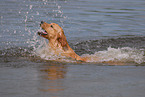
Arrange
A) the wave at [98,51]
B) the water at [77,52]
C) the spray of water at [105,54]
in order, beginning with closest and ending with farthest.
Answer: the water at [77,52], the spray of water at [105,54], the wave at [98,51]

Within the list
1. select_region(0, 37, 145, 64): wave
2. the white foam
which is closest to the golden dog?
select_region(0, 37, 145, 64): wave

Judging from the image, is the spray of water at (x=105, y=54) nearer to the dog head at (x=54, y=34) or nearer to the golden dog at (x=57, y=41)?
the golden dog at (x=57, y=41)

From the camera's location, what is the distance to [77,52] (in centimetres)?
1191

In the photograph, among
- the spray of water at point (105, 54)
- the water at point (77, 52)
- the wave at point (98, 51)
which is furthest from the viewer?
the wave at point (98, 51)

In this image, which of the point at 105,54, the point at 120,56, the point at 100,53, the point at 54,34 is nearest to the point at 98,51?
the point at 100,53

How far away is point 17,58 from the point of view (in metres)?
9.87

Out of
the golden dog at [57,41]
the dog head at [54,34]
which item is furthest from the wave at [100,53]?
the dog head at [54,34]

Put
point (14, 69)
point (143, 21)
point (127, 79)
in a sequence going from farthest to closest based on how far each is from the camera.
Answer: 1. point (143, 21)
2. point (14, 69)
3. point (127, 79)

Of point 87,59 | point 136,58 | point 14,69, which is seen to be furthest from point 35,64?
point 136,58

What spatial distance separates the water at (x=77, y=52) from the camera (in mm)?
6426

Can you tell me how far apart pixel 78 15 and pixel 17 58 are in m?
10.5

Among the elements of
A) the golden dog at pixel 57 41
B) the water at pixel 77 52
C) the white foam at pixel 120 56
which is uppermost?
the golden dog at pixel 57 41

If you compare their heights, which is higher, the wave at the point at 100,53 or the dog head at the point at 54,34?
the dog head at the point at 54,34

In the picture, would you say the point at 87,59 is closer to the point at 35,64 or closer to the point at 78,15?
the point at 35,64
